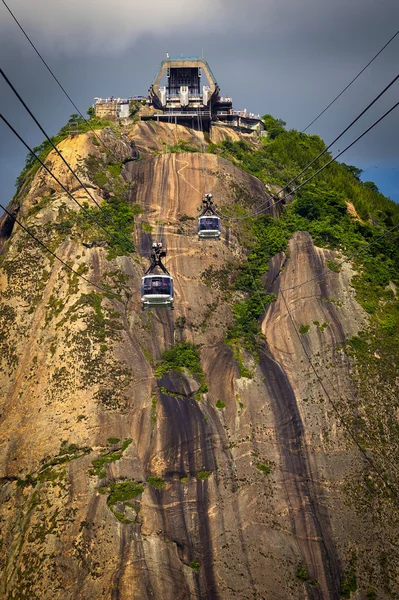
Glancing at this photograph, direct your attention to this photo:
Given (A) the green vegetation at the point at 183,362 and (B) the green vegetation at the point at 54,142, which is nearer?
(A) the green vegetation at the point at 183,362

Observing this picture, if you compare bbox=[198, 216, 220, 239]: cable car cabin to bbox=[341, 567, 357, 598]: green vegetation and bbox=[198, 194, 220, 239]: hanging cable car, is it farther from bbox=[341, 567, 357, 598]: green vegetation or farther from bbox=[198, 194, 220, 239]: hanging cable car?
bbox=[341, 567, 357, 598]: green vegetation

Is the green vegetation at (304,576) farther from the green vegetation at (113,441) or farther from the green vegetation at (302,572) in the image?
the green vegetation at (113,441)

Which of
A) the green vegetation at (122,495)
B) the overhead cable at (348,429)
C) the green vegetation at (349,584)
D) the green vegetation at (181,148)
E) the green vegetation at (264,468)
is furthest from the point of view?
the green vegetation at (181,148)

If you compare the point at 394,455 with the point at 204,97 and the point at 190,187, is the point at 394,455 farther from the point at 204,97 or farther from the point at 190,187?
the point at 204,97

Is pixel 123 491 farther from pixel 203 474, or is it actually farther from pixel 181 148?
pixel 181 148

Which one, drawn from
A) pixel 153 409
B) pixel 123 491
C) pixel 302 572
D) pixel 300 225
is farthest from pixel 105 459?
pixel 300 225

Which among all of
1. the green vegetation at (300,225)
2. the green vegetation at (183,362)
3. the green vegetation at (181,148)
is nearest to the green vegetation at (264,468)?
the green vegetation at (183,362)
